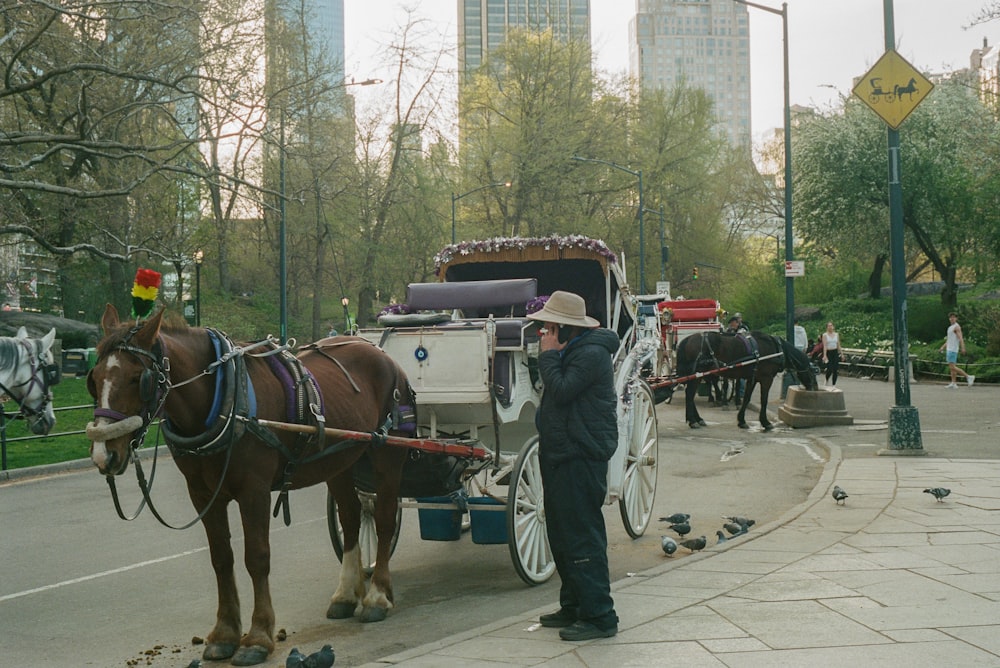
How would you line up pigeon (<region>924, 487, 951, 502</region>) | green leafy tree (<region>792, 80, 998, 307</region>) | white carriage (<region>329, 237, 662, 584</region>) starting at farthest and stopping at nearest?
green leafy tree (<region>792, 80, 998, 307</region>)
pigeon (<region>924, 487, 951, 502</region>)
white carriage (<region>329, 237, 662, 584</region>)

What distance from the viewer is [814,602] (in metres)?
6.51

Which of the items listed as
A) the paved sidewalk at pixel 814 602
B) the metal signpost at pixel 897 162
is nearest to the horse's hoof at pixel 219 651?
the paved sidewalk at pixel 814 602

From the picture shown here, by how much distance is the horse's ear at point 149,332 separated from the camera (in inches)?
225

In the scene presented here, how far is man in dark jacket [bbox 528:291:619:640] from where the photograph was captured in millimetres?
6117

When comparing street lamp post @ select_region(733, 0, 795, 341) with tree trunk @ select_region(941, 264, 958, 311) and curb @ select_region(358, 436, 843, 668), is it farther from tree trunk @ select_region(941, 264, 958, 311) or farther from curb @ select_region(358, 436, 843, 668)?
tree trunk @ select_region(941, 264, 958, 311)

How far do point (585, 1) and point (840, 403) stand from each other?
146m

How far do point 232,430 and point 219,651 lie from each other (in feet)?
4.07

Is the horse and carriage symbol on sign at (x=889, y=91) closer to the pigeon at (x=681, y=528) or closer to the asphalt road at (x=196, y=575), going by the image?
the asphalt road at (x=196, y=575)

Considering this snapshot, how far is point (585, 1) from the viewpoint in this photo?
516 feet

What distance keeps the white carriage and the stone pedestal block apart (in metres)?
9.60

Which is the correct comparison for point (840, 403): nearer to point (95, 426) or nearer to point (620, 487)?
point (620, 487)

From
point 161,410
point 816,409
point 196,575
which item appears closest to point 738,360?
point 816,409

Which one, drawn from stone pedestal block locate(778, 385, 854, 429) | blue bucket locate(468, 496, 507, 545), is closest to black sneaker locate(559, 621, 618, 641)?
blue bucket locate(468, 496, 507, 545)

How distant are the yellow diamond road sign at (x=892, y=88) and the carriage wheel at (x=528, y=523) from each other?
27.4 ft
